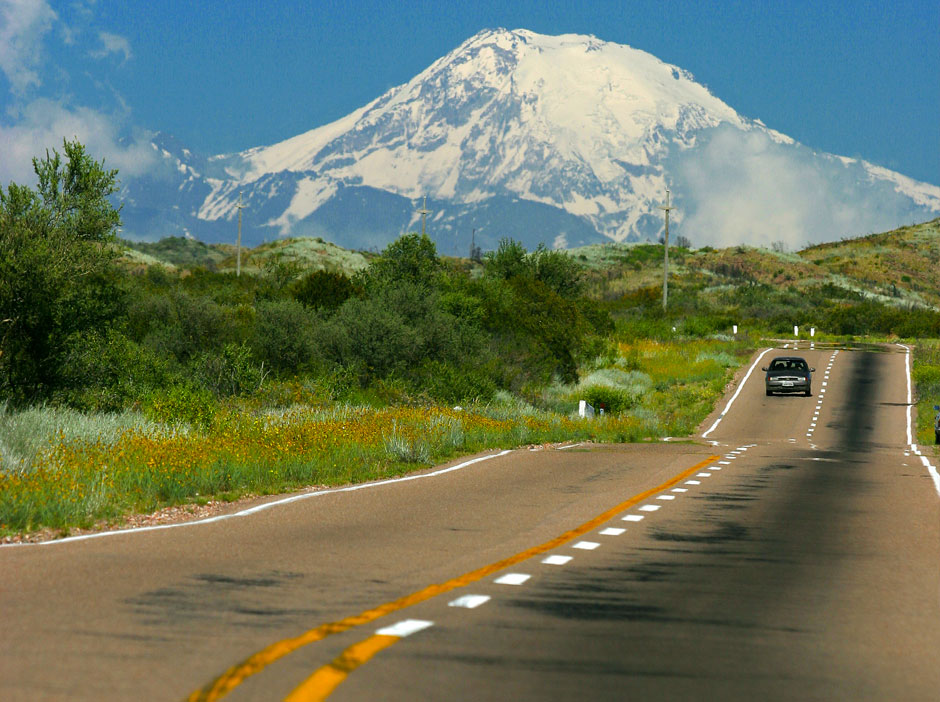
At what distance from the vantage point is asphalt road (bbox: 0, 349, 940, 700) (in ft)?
20.0

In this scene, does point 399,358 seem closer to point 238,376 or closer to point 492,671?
point 238,376

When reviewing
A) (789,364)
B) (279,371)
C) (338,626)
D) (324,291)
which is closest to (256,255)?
(324,291)

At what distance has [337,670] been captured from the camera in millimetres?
6121

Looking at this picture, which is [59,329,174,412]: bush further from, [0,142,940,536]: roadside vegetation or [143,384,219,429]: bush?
[143,384,219,429]: bush

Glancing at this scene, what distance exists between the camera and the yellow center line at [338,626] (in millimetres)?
5797

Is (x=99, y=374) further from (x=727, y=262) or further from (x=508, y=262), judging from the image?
(x=727, y=262)

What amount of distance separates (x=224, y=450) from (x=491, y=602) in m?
10.4

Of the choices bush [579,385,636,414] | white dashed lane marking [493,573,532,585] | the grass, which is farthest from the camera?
bush [579,385,636,414]

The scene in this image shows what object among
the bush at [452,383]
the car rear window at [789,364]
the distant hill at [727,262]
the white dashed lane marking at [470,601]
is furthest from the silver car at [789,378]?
the distant hill at [727,262]

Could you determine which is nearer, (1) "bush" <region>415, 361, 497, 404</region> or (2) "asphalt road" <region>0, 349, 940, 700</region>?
(2) "asphalt road" <region>0, 349, 940, 700</region>

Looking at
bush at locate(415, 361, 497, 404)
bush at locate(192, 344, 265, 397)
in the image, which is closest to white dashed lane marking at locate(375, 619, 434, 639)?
bush at locate(192, 344, 265, 397)

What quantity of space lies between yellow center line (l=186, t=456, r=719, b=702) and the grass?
429 cm

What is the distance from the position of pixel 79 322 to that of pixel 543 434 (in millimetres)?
10200

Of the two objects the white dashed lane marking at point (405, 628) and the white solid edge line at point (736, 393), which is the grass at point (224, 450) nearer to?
the white dashed lane marking at point (405, 628)
